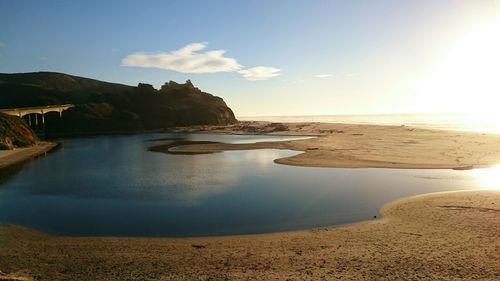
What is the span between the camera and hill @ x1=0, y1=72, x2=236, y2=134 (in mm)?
135500

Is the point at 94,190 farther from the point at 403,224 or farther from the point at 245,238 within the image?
the point at 403,224

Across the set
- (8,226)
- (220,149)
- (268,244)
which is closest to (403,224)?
(268,244)

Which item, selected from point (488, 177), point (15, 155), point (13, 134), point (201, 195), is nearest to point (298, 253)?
point (201, 195)

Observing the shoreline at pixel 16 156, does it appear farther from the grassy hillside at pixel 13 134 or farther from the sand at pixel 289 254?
the sand at pixel 289 254

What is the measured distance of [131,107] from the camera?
146 metres

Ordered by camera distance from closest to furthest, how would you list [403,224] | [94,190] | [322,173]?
[403,224] < [94,190] < [322,173]

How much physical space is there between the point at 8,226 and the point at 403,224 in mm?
20465

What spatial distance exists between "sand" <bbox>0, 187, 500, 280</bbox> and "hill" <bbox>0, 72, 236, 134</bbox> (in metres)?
123

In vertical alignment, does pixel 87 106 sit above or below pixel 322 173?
above

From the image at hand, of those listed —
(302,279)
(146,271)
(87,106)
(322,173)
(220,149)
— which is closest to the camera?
(302,279)

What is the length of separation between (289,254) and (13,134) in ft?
223

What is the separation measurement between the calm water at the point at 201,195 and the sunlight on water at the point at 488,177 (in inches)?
13.6

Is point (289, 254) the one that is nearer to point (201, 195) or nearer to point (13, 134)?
point (201, 195)

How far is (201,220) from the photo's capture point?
70.2 feet
